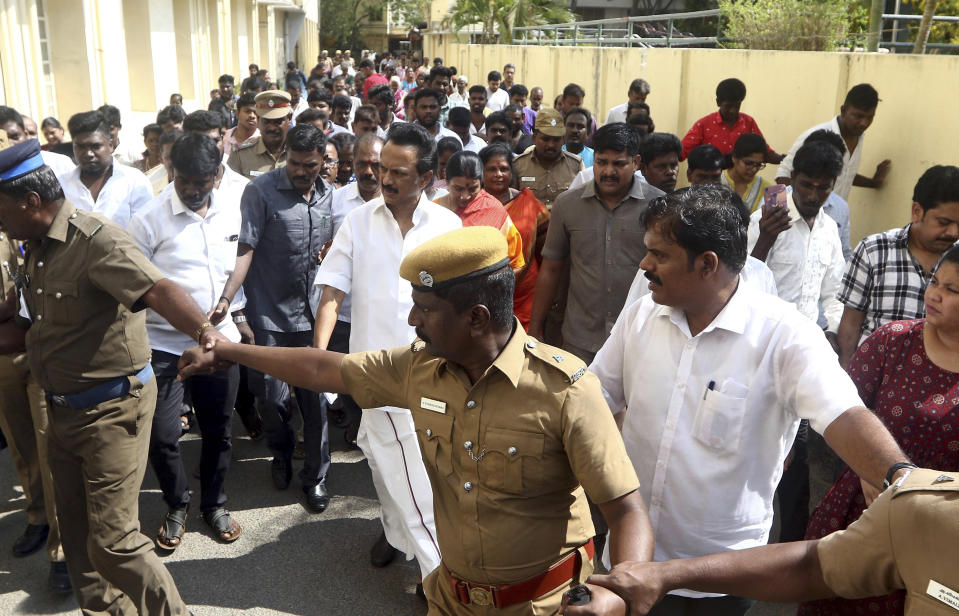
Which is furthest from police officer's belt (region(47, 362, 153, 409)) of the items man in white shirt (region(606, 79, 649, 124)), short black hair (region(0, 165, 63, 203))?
man in white shirt (region(606, 79, 649, 124))

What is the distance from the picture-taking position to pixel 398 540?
415 centimetres

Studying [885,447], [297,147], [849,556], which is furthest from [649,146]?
[849,556]

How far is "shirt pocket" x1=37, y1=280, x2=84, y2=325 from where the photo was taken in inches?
133

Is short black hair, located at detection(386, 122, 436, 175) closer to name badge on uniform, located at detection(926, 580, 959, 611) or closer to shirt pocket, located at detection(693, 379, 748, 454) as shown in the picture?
shirt pocket, located at detection(693, 379, 748, 454)

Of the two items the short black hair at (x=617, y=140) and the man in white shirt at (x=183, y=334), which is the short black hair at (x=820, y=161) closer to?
the short black hair at (x=617, y=140)

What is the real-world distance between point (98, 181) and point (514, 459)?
425 centimetres

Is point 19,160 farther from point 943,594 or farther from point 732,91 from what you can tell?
point 732,91

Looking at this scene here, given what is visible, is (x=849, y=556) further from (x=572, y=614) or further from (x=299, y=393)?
(x=299, y=393)

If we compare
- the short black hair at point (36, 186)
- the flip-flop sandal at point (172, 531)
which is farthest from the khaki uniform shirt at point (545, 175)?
the short black hair at point (36, 186)

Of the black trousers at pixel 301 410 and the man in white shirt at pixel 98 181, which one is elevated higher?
the man in white shirt at pixel 98 181

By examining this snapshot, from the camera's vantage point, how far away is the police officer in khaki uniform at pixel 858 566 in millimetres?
1538

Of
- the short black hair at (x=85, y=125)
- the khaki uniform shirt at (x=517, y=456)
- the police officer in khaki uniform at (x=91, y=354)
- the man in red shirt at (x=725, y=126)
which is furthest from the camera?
the man in red shirt at (x=725, y=126)

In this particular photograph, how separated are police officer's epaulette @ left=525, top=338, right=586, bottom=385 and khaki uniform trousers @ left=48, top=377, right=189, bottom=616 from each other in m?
1.93

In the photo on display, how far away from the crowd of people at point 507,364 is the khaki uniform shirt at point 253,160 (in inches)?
48.2
